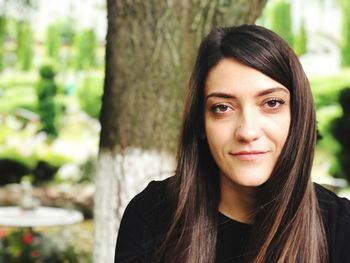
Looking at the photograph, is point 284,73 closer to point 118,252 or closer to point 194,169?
point 194,169

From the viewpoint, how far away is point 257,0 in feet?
8.63

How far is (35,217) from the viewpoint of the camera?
6.44 metres

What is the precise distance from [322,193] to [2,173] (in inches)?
360

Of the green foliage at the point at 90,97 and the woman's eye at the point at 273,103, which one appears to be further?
the green foliage at the point at 90,97

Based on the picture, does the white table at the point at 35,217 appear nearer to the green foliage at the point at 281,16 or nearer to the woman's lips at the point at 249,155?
the woman's lips at the point at 249,155

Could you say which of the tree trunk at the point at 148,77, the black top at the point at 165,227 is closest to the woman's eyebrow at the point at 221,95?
the black top at the point at 165,227

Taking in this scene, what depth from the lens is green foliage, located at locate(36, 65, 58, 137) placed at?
11297mm

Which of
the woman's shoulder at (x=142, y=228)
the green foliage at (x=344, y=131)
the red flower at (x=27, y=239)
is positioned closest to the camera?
the woman's shoulder at (x=142, y=228)

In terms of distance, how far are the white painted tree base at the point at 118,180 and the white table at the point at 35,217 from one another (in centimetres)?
367

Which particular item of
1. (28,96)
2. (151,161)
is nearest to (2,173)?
(28,96)

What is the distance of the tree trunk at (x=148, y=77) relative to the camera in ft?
8.52

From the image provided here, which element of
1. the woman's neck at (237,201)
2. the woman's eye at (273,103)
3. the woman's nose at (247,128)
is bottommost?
the woman's neck at (237,201)

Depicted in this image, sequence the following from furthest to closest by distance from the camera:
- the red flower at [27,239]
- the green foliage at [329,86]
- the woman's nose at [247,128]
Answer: the green foliage at [329,86] < the red flower at [27,239] < the woman's nose at [247,128]

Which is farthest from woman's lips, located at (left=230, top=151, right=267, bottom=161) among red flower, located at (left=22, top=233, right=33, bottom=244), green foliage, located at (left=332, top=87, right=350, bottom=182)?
green foliage, located at (left=332, top=87, right=350, bottom=182)
